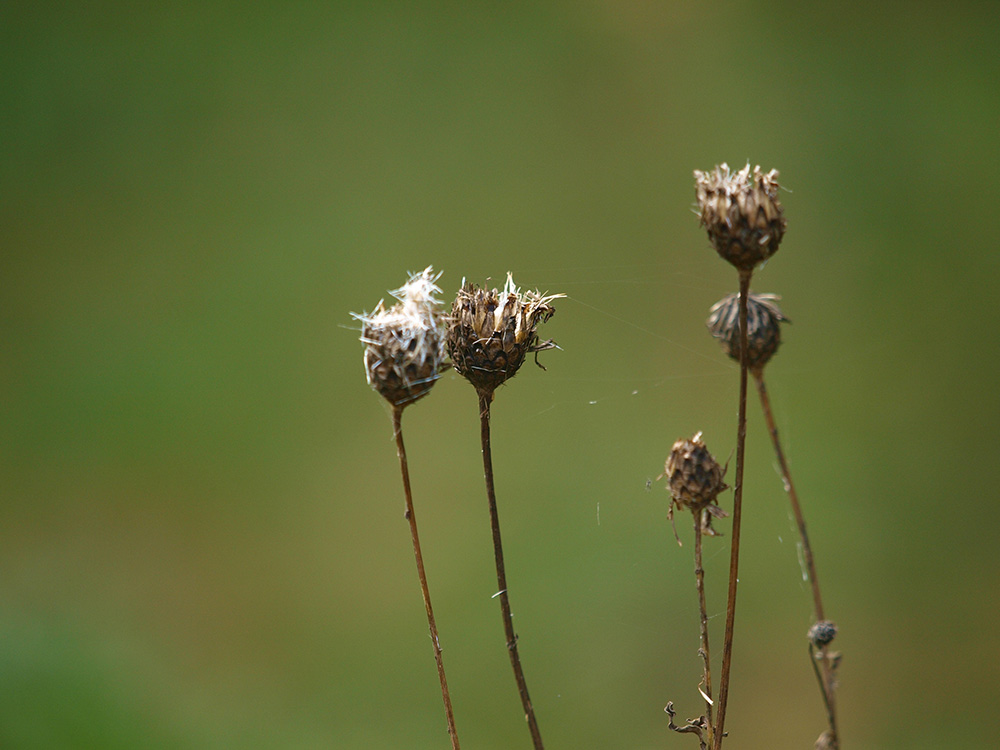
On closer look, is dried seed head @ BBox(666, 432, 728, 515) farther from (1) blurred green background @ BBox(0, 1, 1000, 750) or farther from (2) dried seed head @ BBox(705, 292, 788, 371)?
(1) blurred green background @ BBox(0, 1, 1000, 750)

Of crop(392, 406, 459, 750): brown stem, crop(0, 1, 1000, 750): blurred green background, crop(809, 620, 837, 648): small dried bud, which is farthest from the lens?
crop(0, 1, 1000, 750): blurred green background

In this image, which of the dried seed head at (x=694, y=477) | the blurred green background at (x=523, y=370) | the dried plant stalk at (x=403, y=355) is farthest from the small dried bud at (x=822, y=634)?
the blurred green background at (x=523, y=370)

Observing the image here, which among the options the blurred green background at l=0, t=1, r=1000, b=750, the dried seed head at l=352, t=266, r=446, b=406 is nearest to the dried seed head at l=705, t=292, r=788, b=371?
the dried seed head at l=352, t=266, r=446, b=406

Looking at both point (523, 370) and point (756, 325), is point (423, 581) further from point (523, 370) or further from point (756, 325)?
point (523, 370)

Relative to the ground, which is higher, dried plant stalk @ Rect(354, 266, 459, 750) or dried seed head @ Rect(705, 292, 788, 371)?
dried seed head @ Rect(705, 292, 788, 371)

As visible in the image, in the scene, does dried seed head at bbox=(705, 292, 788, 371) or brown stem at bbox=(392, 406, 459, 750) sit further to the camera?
dried seed head at bbox=(705, 292, 788, 371)

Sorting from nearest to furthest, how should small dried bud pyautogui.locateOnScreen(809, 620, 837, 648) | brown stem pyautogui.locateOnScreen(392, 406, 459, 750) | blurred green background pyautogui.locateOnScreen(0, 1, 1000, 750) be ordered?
brown stem pyautogui.locateOnScreen(392, 406, 459, 750) → small dried bud pyautogui.locateOnScreen(809, 620, 837, 648) → blurred green background pyautogui.locateOnScreen(0, 1, 1000, 750)

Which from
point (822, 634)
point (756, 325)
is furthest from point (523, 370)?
point (822, 634)

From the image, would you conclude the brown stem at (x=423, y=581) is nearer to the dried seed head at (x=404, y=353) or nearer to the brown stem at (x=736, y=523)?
the dried seed head at (x=404, y=353)
